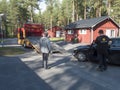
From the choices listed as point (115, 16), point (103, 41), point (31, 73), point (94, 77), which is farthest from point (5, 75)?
point (115, 16)

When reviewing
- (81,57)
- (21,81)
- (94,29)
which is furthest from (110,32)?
(21,81)

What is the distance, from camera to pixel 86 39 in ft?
138

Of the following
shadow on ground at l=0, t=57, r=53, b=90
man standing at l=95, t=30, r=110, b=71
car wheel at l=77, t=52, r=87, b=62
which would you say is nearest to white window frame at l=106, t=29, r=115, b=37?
car wheel at l=77, t=52, r=87, b=62

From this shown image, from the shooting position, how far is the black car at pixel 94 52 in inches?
557

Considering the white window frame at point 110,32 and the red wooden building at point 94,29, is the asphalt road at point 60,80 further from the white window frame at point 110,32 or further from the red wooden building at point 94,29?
the white window frame at point 110,32

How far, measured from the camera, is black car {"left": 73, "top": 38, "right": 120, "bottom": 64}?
46.4 ft

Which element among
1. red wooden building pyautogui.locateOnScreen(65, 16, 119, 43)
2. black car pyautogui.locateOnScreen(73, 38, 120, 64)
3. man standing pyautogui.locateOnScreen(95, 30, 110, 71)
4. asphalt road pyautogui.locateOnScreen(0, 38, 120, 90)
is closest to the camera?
asphalt road pyautogui.locateOnScreen(0, 38, 120, 90)

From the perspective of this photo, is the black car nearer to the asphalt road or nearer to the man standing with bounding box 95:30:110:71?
the man standing with bounding box 95:30:110:71

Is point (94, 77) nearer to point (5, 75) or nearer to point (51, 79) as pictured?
point (51, 79)

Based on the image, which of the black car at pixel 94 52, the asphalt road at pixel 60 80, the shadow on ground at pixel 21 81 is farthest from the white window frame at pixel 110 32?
the shadow on ground at pixel 21 81

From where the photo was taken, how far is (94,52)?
15344mm

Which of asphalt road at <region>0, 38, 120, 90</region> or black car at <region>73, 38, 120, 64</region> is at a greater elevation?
black car at <region>73, 38, 120, 64</region>

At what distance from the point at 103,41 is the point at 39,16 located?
100.0m

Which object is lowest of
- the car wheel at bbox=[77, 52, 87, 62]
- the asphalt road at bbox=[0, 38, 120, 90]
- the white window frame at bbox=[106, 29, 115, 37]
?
the asphalt road at bbox=[0, 38, 120, 90]
